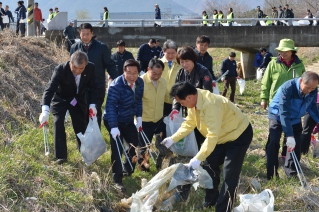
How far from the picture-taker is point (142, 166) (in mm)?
5957

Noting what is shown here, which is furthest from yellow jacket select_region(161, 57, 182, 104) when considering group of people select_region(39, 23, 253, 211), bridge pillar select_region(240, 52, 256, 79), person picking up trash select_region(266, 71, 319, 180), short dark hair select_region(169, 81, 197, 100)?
bridge pillar select_region(240, 52, 256, 79)

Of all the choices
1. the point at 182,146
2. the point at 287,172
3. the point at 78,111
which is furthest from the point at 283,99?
the point at 78,111

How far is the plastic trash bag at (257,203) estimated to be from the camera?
14.4 ft

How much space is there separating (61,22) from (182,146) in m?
11.9

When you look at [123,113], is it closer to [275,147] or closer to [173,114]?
[173,114]

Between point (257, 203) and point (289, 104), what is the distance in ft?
4.45

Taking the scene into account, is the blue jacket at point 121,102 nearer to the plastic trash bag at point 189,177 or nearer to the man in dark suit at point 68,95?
the man in dark suit at point 68,95

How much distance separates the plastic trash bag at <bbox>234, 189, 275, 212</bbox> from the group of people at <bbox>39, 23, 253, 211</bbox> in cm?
14

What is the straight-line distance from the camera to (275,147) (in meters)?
5.64

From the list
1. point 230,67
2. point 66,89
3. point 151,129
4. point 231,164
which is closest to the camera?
point 231,164

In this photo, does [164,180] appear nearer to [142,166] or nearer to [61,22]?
[142,166]

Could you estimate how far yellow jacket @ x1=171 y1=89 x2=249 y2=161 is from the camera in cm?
414

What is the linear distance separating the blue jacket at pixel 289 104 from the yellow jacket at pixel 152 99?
147cm

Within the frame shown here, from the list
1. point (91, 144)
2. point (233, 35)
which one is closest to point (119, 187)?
point (91, 144)
